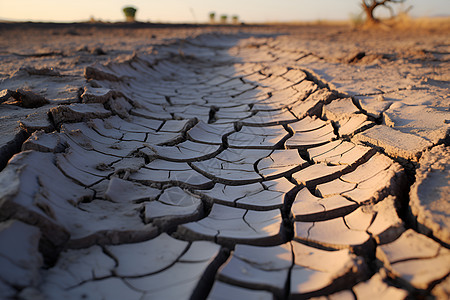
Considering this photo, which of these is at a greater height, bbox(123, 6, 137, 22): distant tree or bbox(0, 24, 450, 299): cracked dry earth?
bbox(123, 6, 137, 22): distant tree

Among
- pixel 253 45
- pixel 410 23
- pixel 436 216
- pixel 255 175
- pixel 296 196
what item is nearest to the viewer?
pixel 436 216

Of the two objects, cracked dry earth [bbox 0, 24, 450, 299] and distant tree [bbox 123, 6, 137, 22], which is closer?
cracked dry earth [bbox 0, 24, 450, 299]

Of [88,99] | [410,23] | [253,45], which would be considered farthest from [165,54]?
[410,23]

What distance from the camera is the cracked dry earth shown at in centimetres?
120

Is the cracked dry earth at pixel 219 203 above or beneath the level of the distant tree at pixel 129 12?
beneath

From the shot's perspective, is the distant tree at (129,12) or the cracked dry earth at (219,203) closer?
the cracked dry earth at (219,203)

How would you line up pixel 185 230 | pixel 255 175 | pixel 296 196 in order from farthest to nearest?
pixel 255 175 < pixel 296 196 < pixel 185 230

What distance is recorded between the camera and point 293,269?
129cm

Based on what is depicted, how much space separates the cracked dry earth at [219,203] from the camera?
3.93 ft

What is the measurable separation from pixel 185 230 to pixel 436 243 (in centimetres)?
105

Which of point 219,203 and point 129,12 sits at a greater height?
point 129,12

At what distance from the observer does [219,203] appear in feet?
5.86

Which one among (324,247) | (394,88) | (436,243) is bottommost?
(324,247)

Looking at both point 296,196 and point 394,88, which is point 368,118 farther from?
point 296,196
